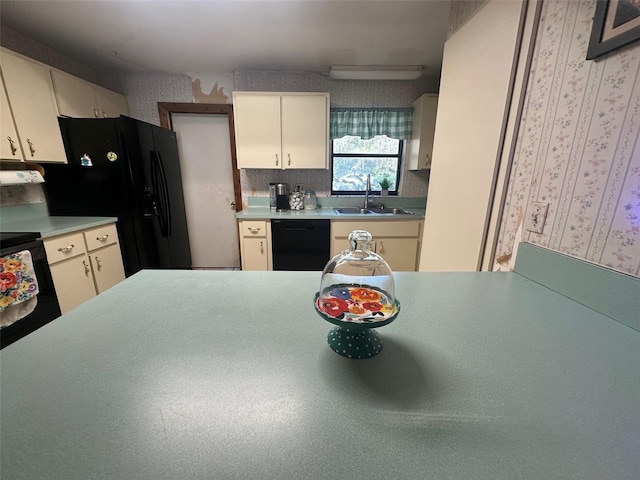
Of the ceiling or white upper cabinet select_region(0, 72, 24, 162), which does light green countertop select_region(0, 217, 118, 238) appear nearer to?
white upper cabinet select_region(0, 72, 24, 162)

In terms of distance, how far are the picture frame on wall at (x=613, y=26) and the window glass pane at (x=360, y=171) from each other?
2350 mm

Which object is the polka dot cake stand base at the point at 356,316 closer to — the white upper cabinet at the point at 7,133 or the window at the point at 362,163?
the white upper cabinet at the point at 7,133

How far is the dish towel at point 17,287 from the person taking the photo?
1415 millimetres

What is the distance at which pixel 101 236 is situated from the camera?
82.4 inches

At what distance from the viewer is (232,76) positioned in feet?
9.14

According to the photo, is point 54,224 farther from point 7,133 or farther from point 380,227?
point 380,227

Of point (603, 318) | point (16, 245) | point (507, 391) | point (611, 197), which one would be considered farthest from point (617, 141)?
point (16, 245)

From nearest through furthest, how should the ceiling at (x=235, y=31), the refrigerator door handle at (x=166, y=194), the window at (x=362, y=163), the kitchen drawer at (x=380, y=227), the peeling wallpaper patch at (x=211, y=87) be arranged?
the ceiling at (x=235, y=31) < the refrigerator door handle at (x=166, y=194) < the kitchen drawer at (x=380, y=227) < the peeling wallpaper patch at (x=211, y=87) < the window at (x=362, y=163)

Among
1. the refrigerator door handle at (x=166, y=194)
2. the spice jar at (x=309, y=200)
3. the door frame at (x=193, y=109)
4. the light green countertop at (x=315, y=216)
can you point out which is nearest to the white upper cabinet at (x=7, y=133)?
the refrigerator door handle at (x=166, y=194)

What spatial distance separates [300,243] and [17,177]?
7.14 feet

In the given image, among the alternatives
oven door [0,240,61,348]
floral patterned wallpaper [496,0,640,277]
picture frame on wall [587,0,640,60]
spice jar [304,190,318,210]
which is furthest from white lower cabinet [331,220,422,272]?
oven door [0,240,61,348]

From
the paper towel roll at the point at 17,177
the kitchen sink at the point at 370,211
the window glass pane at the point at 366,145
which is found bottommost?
the kitchen sink at the point at 370,211

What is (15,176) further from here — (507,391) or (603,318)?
(603,318)

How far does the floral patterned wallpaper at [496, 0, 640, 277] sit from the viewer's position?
0.70 m
